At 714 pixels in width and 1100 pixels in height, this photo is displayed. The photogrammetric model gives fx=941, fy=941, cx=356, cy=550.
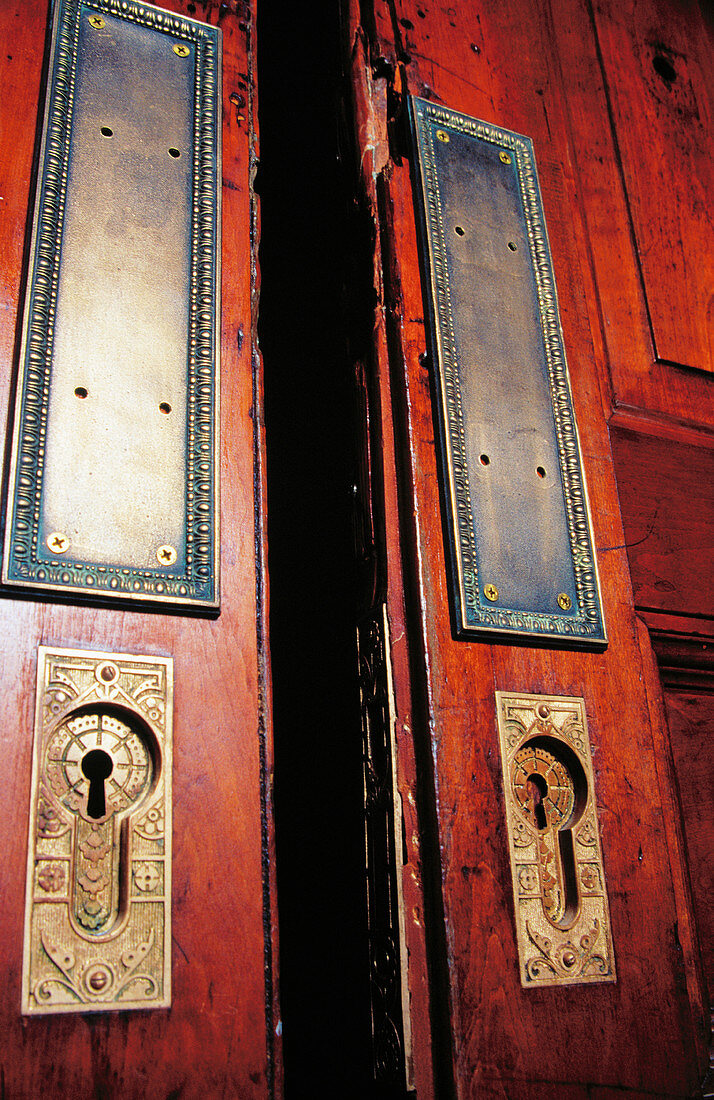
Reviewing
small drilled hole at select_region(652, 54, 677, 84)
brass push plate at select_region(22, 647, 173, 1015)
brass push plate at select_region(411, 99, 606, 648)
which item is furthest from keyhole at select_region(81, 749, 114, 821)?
small drilled hole at select_region(652, 54, 677, 84)

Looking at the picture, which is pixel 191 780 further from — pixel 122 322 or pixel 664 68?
pixel 664 68

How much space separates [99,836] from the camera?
577 millimetres

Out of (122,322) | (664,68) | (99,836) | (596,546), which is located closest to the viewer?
(99,836)

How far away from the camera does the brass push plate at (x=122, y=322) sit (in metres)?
0.63

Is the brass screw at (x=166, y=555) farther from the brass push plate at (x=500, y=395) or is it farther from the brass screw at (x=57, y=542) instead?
the brass push plate at (x=500, y=395)

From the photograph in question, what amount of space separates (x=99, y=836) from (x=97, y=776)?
1.6 inches

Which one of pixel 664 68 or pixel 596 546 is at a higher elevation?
pixel 664 68

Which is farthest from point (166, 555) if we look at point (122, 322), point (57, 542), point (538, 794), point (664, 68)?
point (664, 68)

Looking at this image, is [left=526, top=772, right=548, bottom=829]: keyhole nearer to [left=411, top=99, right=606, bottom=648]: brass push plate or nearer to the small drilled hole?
[left=411, top=99, right=606, bottom=648]: brass push plate

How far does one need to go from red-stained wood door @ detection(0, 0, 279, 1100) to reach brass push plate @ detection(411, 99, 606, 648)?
0.56 feet

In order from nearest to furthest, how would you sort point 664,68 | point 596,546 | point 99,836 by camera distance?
point 99,836 < point 596,546 < point 664,68

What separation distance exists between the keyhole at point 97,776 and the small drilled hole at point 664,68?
1.09 m

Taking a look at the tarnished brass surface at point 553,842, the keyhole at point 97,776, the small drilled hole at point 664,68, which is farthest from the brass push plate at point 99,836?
the small drilled hole at point 664,68

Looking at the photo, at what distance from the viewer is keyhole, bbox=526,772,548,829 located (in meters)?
0.71
